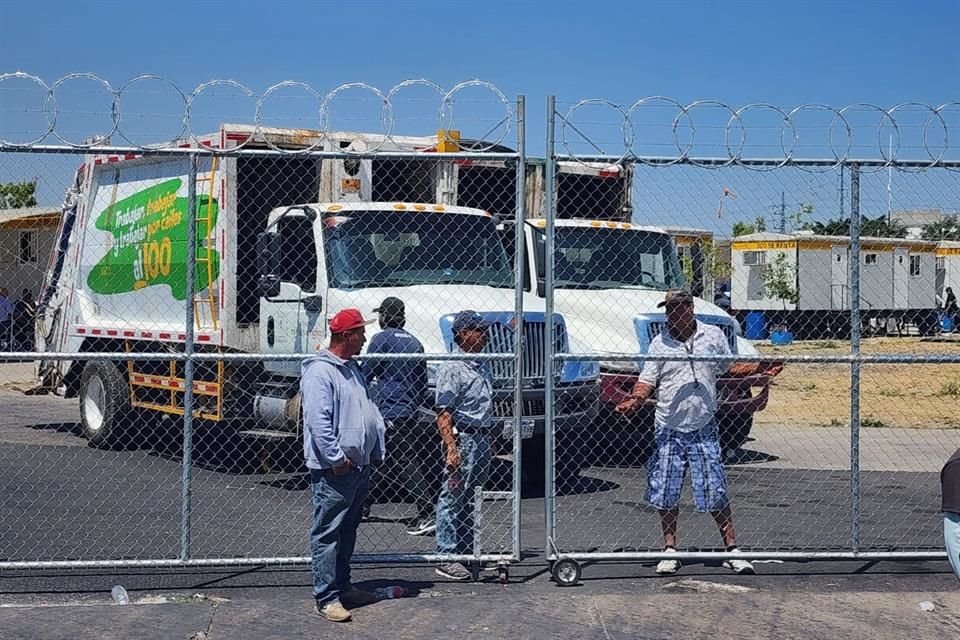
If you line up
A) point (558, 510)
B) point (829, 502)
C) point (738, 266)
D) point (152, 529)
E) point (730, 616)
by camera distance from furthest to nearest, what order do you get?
1. point (738, 266)
2. point (829, 502)
3. point (558, 510)
4. point (152, 529)
5. point (730, 616)

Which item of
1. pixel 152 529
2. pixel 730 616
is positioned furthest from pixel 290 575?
pixel 730 616

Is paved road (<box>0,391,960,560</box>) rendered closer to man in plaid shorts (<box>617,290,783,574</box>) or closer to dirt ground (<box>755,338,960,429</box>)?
man in plaid shorts (<box>617,290,783,574</box>)

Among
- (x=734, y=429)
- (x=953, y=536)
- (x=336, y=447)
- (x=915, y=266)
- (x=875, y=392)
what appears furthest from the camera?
(x=915, y=266)

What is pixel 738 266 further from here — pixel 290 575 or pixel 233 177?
pixel 290 575

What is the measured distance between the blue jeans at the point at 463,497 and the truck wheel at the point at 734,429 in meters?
6.38

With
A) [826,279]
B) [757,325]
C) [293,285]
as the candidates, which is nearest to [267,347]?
[293,285]

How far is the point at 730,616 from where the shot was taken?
709 centimetres

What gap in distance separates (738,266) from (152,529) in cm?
2590

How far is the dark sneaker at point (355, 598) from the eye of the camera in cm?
720

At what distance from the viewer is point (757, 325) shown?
23656mm

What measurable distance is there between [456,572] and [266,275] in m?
4.55

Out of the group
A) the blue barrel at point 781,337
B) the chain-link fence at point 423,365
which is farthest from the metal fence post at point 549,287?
the blue barrel at point 781,337

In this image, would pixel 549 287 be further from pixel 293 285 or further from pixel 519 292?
pixel 293 285

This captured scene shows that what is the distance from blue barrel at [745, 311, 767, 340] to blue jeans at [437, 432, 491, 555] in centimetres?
1450
